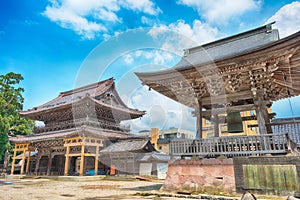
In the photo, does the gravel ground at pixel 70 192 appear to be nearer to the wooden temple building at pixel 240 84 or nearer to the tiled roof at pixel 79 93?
the wooden temple building at pixel 240 84

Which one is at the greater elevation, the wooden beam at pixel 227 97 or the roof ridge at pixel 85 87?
the roof ridge at pixel 85 87

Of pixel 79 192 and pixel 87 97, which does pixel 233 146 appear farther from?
pixel 87 97

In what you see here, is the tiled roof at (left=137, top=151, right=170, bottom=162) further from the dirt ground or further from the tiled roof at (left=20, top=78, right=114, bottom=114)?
the tiled roof at (left=20, top=78, right=114, bottom=114)

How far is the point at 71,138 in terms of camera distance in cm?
2027

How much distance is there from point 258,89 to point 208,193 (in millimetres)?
4515

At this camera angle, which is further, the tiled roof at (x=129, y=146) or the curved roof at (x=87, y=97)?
the curved roof at (x=87, y=97)

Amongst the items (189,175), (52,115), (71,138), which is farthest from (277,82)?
(52,115)

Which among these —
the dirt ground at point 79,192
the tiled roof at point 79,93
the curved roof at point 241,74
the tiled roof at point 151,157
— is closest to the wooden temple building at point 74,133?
the tiled roof at point 79,93

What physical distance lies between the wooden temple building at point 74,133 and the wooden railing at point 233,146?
12547mm

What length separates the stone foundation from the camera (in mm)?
7449

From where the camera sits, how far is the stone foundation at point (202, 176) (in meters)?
7.45

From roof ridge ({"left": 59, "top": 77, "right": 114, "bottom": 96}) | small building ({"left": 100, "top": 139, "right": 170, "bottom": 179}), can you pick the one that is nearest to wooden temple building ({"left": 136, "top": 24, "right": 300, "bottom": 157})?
small building ({"left": 100, "top": 139, "right": 170, "bottom": 179})

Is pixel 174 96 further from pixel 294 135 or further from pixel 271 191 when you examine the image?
pixel 294 135

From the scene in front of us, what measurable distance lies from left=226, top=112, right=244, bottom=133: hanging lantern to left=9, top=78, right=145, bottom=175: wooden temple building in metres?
13.7
